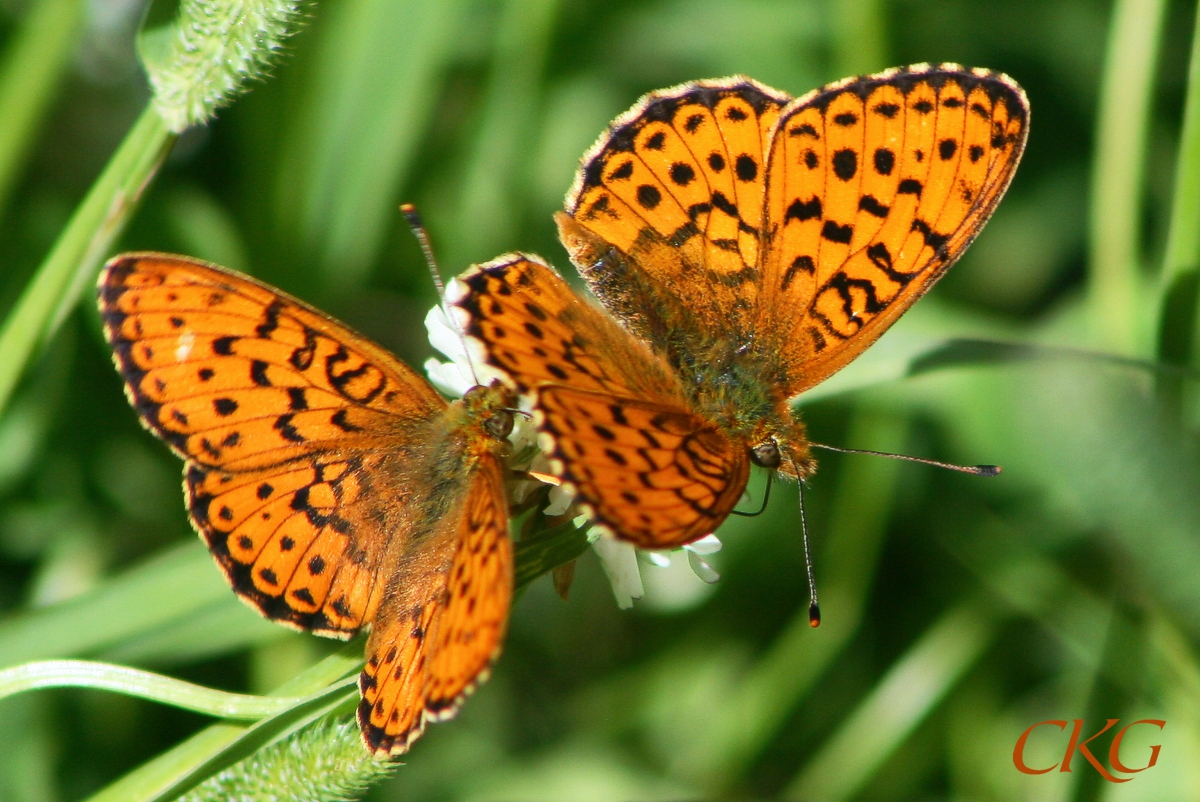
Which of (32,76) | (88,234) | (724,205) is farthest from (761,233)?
(32,76)

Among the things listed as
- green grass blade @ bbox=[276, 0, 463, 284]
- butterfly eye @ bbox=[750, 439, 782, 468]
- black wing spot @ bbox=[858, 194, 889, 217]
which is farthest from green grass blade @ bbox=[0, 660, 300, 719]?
green grass blade @ bbox=[276, 0, 463, 284]

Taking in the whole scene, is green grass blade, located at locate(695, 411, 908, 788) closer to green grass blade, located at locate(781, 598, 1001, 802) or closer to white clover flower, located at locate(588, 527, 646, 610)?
green grass blade, located at locate(781, 598, 1001, 802)

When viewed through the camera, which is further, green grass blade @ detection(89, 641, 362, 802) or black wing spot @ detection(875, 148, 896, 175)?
black wing spot @ detection(875, 148, 896, 175)

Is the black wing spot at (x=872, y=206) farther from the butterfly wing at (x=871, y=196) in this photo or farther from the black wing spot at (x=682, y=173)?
the black wing spot at (x=682, y=173)

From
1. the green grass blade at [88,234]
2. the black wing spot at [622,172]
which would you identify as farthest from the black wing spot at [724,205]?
the green grass blade at [88,234]

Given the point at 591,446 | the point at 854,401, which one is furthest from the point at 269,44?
the point at 854,401
